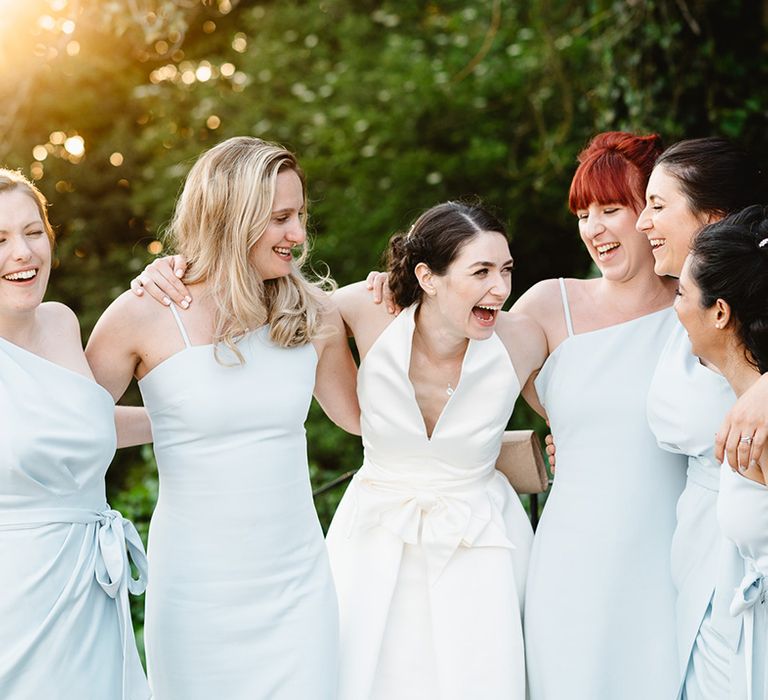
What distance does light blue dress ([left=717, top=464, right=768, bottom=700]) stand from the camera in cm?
263

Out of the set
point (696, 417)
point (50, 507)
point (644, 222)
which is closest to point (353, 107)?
point (644, 222)

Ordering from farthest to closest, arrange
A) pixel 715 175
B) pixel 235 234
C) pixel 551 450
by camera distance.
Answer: pixel 551 450
pixel 715 175
pixel 235 234

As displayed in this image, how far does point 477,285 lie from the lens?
334cm

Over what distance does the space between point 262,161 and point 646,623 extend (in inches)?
72.1

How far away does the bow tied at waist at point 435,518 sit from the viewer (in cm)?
327

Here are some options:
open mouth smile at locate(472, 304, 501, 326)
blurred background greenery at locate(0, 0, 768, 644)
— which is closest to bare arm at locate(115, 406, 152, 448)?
open mouth smile at locate(472, 304, 501, 326)

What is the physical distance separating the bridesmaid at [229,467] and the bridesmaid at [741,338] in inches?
45.9

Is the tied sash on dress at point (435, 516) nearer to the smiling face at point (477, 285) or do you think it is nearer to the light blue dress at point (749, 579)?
the smiling face at point (477, 285)

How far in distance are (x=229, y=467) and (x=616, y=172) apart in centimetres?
159

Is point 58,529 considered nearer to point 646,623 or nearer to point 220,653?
point 220,653

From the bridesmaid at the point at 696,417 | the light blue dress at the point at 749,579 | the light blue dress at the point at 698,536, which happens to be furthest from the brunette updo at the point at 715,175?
the light blue dress at the point at 749,579

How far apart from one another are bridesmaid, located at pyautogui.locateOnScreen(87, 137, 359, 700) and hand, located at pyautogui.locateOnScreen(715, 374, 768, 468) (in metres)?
1.24

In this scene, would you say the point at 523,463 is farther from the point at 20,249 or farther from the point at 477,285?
the point at 20,249

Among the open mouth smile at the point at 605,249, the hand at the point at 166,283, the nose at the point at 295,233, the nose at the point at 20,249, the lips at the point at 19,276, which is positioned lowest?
the open mouth smile at the point at 605,249
